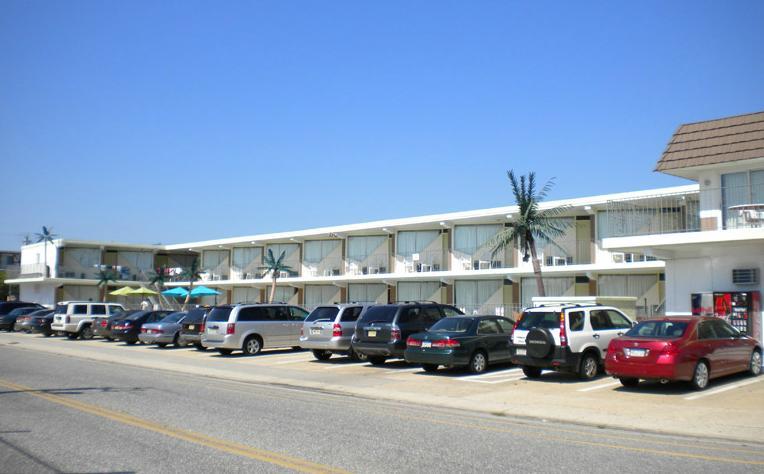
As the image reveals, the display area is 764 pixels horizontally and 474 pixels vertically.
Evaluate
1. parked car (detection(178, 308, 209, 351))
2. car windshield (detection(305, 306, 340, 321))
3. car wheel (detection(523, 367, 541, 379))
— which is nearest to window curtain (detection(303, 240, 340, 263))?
parked car (detection(178, 308, 209, 351))

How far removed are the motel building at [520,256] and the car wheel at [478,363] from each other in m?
5.05

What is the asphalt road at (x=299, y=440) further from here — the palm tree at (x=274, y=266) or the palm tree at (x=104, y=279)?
the palm tree at (x=104, y=279)

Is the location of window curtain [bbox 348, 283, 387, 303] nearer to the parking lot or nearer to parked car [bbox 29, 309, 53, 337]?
parked car [bbox 29, 309, 53, 337]

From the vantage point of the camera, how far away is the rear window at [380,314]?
19.6 metres

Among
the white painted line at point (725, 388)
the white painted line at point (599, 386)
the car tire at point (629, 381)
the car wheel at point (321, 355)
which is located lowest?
the car wheel at point (321, 355)

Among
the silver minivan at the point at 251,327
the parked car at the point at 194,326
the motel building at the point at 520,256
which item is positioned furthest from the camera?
the parked car at the point at 194,326

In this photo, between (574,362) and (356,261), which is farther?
(356,261)

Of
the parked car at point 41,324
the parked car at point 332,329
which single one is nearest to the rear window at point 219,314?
the parked car at point 332,329

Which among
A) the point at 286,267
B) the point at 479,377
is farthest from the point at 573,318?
the point at 286,267

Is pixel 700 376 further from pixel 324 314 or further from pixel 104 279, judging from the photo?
pixel 104 279

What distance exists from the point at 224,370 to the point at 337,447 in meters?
11.9

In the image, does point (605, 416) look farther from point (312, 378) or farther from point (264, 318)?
point (264, 318)

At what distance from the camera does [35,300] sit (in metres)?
65.1

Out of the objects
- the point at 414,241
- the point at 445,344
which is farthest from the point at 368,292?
the point at 445,344
